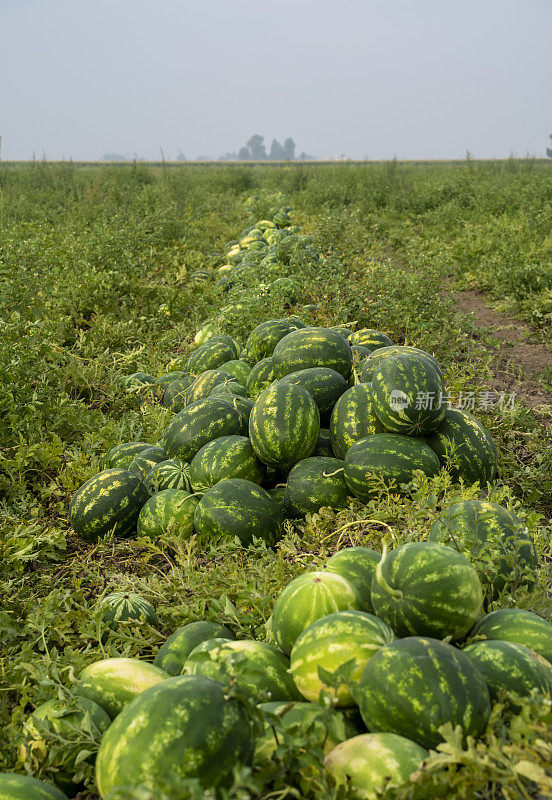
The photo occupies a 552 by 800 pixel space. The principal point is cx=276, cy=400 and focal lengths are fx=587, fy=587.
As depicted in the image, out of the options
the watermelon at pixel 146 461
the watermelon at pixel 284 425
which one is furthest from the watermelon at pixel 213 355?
the watermelon at pixel 284 425

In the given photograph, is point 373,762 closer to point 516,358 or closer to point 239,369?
point 239,369

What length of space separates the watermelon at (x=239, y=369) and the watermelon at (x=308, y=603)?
8.16ft

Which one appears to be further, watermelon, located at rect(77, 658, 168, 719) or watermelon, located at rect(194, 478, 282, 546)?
watermelon, located at rect(194, 478, 282, 546)

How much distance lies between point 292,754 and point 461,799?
0.33 m

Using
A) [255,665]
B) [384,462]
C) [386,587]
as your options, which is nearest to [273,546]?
[384,462]

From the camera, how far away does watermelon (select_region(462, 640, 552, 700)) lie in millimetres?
1410

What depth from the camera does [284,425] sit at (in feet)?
9.55

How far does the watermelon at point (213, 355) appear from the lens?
15.3 feet

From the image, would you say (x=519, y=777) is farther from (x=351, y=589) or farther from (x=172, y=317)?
(x=172, y=317)

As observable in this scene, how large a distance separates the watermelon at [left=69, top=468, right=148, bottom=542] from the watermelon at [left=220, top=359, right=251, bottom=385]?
47.2 inches

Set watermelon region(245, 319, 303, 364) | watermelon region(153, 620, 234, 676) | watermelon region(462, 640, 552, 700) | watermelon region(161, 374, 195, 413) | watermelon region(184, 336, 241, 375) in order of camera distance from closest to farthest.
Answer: watermelon region(462, 640, 552, 700)
watermelon region(153, 620, 234, 676)
watermelon region(245, 319, 303, 364)
watermelon region(161, 374, 195, 413)
watermelon region(184, 336, 241, 375)

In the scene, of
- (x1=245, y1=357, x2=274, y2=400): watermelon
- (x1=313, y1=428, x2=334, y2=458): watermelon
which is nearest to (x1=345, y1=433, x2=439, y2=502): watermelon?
(x1=313, y1=428, x2=334, y2=458): watermelon

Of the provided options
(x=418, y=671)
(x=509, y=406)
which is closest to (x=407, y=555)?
(x=418, y=671)

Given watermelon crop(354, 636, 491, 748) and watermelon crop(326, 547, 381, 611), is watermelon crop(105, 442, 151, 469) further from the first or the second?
watermelon crop(354, 636, 491, 748)
